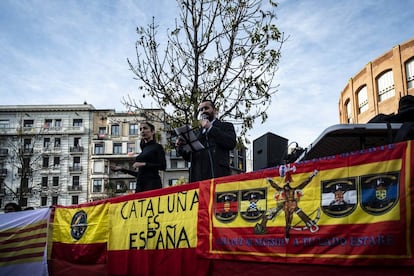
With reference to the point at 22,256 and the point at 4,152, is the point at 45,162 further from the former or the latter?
the point at 22,256

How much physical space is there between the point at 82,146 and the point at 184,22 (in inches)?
2054

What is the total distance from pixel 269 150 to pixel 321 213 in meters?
4.05

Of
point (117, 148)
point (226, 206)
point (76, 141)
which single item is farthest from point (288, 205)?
point (76, 141)

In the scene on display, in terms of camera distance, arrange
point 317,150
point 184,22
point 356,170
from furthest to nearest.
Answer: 1. point 184,22
2. point 317,150
3. point 356,170

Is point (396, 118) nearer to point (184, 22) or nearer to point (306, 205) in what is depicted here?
point (306, 205)

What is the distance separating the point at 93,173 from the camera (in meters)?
57.7

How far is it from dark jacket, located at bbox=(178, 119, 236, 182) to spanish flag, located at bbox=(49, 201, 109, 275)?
4.88 ft

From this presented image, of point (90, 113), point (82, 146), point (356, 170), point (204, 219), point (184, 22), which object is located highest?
point (90, 113)

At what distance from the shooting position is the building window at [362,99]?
34.9 meters

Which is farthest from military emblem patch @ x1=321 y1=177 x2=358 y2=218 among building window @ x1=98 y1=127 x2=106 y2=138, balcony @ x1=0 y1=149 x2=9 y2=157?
balcony @ x1=0 y1=149 x2=9 y2=157

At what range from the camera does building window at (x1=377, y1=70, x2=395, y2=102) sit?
103ft

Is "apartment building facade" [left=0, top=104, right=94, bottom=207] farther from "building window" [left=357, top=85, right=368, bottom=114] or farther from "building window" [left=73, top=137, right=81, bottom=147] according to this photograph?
"building window" [left=357, top=85, right=368, bottom=114]

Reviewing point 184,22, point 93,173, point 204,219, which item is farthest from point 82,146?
point 204,219

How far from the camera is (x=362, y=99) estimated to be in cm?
3562
